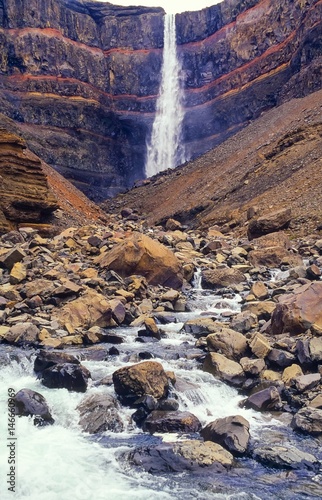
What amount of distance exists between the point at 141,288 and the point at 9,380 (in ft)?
20.8

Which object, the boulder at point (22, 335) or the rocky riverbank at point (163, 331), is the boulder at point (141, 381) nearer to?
the rocky riverbank at point (163, 331)

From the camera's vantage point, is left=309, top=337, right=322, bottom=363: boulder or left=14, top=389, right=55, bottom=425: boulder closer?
left=14, top=389, right=55, bottom=425: boulder

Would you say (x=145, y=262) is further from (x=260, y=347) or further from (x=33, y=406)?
(x=33, y=406)

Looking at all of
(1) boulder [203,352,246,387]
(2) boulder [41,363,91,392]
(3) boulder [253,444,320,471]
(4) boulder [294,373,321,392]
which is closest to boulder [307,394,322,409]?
(4) boulder [294,373,321,392]

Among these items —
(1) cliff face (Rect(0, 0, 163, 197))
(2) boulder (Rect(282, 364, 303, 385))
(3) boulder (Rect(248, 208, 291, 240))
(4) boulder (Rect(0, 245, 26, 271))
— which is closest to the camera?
(2) boulder (Rect(282, 364, 303, 385))

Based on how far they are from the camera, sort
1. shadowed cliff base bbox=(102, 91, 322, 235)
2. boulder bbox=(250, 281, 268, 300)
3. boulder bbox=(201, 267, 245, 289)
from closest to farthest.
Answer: boulder bbox=(250, 281, 268, 300)
boulder bbox=(201, 267, 245, 289)
shadowed cliff base bbox=(102, 91, 322, 235)

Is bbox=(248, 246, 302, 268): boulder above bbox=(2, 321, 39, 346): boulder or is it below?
above

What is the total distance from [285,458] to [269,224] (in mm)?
17900

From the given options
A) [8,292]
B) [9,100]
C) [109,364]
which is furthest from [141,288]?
[9,100]

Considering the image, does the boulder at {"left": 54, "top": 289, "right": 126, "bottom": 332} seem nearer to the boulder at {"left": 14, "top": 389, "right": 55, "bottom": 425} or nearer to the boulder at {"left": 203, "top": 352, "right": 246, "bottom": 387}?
the boulder at {"left": 14, "top": 389, "right": 55, "bottom": 425}

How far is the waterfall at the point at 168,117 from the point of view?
61750 millimetres

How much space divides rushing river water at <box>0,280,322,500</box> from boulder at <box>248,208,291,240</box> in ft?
49.5

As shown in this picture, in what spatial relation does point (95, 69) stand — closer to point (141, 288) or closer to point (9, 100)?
point (9, 100)

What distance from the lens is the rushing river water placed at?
598 cm
